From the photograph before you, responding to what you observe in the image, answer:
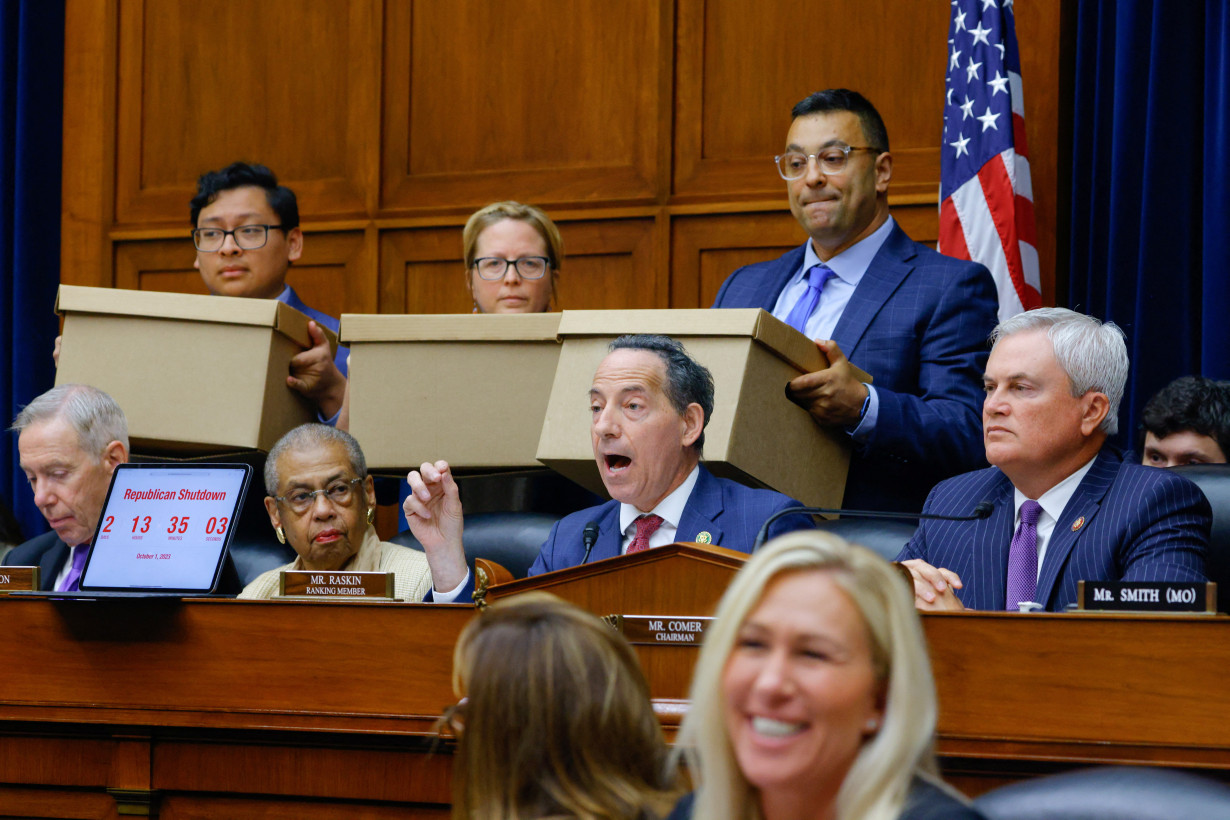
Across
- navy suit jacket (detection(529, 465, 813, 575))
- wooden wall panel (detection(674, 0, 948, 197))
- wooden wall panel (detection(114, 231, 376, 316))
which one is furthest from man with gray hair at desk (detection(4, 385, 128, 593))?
wooden wall panel (detection(674, 0, 948, 197))

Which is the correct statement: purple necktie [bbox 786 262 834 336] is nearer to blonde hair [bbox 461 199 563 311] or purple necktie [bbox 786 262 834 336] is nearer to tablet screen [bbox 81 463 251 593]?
blonde hair [bbox 461 199 563 311]

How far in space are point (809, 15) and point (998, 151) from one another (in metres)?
0.88

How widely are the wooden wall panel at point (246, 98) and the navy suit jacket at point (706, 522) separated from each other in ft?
8.44

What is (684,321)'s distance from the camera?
297 centimetres

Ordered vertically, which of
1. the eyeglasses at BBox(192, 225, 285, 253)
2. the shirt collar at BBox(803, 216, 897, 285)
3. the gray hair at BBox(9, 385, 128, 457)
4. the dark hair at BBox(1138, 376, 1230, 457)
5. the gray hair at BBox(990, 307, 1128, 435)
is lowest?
the gray hair at BBox(9, 385, 128, 457)

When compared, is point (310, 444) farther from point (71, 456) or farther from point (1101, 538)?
point (1101, 538)

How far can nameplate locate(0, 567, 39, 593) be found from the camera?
2.87 meters

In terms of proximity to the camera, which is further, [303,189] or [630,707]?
[303,189]

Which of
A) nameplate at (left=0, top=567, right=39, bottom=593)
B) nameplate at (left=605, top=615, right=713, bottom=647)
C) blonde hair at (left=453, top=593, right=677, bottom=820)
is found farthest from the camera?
nameplate at (left=0, top=567, right=39, bottom=593)

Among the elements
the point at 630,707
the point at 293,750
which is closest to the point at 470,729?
the point at 630,707

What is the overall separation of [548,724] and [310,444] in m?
1.94

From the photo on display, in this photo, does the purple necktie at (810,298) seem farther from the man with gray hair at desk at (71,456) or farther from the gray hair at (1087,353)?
the man with gray hair at desk at (71,456)

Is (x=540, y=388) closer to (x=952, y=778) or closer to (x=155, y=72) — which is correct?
(x=952, y=778)

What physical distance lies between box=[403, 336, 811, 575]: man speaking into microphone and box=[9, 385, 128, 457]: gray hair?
0.96 m
